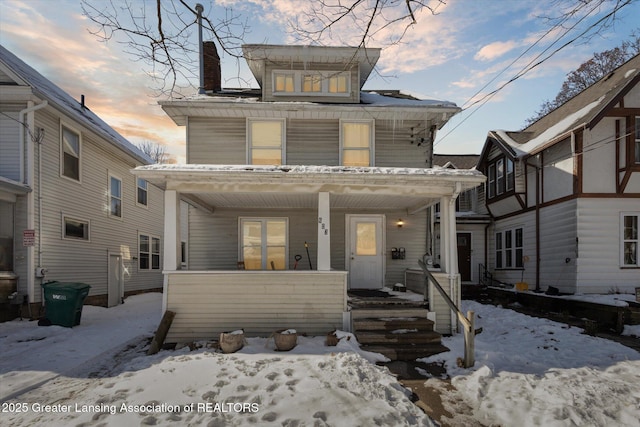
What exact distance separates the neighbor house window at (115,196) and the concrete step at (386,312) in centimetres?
1124

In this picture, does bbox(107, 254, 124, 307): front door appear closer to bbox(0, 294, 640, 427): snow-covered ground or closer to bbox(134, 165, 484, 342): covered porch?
bbox(0, 294, 640, 427): snow-covered ground

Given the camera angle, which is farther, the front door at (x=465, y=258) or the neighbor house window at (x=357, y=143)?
the front door at (x=465, y=258)

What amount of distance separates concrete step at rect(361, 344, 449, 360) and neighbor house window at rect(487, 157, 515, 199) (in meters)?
10.2

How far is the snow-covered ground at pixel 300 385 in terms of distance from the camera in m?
3.96

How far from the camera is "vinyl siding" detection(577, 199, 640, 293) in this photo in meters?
10.3

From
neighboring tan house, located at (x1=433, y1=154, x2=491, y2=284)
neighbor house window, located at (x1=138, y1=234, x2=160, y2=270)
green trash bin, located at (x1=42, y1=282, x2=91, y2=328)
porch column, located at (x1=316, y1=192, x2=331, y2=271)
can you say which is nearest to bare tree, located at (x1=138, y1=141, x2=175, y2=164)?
neighbor house window, located at (x1=138, y1=234, x2=160, y2=270)

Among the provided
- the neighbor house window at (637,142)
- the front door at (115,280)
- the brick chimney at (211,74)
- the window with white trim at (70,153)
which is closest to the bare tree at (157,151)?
the front door at (115,280)

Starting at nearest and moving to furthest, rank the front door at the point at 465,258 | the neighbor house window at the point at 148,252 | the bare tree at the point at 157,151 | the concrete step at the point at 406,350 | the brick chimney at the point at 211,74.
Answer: the concrete step at the point at 406,350
the brick chimney at the point at 211,74
the neighbor house window at the point at 148,252
the front door at the point at 465,258
the bare tree at the point at 157,151

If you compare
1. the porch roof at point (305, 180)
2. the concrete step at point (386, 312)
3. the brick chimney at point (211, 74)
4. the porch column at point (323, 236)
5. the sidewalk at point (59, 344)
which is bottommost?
the sidewalk at point (59, 344)

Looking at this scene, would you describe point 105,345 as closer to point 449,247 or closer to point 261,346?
point 261,346

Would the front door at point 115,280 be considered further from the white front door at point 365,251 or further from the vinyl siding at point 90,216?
the white front door at point 365,251

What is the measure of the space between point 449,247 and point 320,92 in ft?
20.7

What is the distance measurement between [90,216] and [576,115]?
1766cm

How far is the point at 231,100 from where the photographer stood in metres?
9.77
